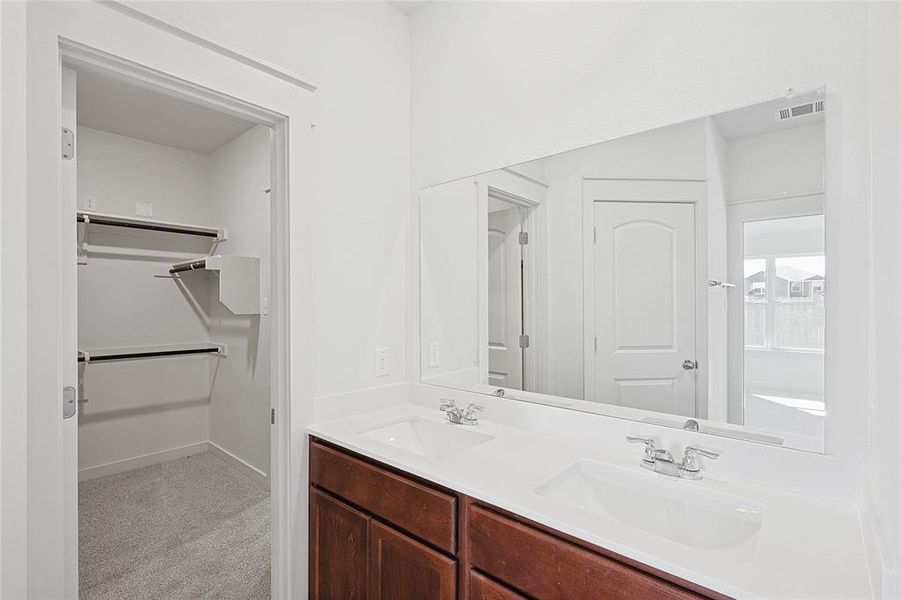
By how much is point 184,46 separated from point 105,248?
2.63m

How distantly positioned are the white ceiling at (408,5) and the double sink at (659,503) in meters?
2.02

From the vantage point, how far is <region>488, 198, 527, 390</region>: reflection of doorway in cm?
179

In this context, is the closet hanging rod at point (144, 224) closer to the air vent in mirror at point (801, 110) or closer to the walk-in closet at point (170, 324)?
the walk-in closet at point (170, 324)

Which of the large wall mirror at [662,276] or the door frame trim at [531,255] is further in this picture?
the door frame trim at [531,255]

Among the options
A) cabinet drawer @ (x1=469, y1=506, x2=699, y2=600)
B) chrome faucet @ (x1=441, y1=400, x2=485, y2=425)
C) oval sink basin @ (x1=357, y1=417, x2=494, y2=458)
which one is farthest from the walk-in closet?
cabinet drawer @ (x1=469, y1=506, x2=699, y2=600)

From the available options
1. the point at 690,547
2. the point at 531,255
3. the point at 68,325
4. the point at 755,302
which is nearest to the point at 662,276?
the point at 755,302

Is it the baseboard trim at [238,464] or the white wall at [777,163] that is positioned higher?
the white wall at [777,163]

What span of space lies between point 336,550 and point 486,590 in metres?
0.69

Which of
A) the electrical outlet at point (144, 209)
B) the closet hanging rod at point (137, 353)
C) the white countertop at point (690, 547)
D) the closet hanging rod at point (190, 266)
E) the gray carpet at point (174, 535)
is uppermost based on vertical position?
the electrical outlet at point (144, 209)

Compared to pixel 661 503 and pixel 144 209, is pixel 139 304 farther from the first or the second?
pixel 661 503

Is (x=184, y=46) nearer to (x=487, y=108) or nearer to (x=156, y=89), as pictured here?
(x=156, y=89)

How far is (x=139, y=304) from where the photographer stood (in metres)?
3.54

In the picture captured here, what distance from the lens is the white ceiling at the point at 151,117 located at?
2.74 metres

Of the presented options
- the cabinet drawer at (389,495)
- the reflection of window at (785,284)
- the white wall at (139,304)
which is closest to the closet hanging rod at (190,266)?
the white wall at (139,304)
